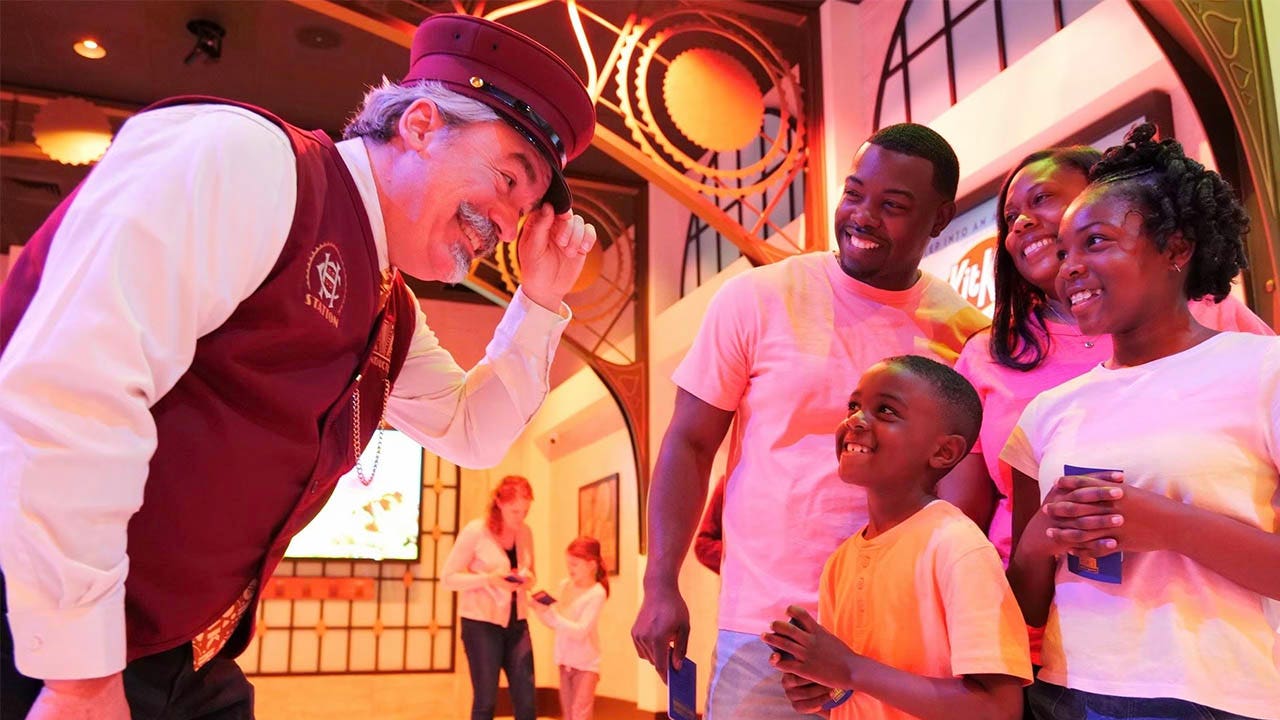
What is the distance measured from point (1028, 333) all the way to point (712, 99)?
3.33m

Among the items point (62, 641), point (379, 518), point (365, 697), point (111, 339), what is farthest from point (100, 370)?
point (379, 518)

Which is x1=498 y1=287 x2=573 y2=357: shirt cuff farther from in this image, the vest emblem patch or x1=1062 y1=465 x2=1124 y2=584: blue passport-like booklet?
x1=1062 y1=465 x2=1124 y2=584: blue passport-like booklet

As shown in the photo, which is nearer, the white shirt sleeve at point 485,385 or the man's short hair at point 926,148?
the white shirt sleeve at point 485,385

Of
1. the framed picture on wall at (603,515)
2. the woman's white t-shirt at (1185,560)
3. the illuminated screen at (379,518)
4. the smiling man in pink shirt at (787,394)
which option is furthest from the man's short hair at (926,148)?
the illuminated screen at (379,518)

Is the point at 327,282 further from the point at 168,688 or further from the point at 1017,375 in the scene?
the point at 1017,375

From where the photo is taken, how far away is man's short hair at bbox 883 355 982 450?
1644 millimetres

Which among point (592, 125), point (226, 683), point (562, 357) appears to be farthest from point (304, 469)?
point (562, 357)

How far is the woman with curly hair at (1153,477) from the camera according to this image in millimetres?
1271

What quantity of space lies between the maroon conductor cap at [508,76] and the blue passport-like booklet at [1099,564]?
804 mm

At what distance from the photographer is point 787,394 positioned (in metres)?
1.75

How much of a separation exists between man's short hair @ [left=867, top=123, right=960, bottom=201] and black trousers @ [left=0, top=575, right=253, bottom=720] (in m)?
1.31

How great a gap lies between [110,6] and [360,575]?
6357mm

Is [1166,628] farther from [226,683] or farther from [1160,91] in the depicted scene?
[1160,91]

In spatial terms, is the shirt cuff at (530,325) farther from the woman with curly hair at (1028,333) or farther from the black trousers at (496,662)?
the black trousers at (496,662)
